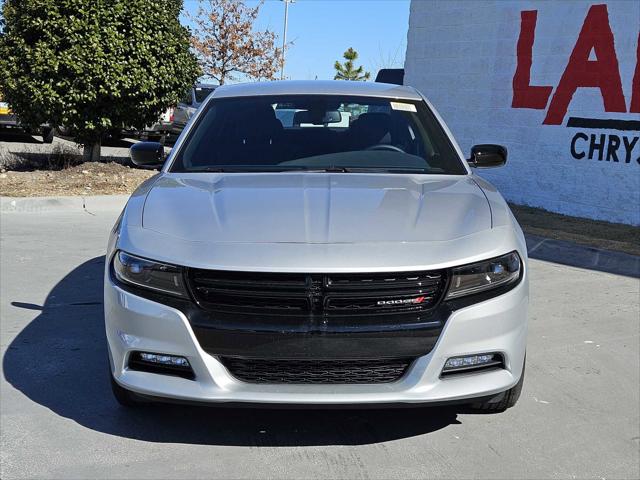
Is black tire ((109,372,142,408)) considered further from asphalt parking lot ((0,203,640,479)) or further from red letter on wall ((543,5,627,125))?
red letter on wall ((543,5,627,125))

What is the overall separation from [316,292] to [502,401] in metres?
1.13

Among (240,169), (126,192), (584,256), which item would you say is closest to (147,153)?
(240,169)

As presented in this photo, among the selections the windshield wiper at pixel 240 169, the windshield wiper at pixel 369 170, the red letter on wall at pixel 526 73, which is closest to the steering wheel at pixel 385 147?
the windshield wiper at pixel 369 170

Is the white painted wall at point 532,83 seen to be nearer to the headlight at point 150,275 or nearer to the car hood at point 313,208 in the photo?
the car hood at point 313,208

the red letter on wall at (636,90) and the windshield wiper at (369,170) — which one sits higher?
the red letter on wall at (636,90)

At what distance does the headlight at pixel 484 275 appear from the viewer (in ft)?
10.1

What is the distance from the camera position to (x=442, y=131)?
15.5ft

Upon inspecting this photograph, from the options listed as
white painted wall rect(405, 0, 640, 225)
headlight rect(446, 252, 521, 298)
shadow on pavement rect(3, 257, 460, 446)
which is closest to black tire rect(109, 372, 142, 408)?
shadow on pavement rect(3, 257, 460, 446)

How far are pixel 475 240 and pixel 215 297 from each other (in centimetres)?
111

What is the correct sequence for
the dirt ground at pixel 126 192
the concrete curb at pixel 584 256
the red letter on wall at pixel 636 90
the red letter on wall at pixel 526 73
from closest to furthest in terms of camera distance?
1. the concrete curb at pixel 584 256
2. the dirt ground at pixel 126 192
3. the red letter on wall at pixel 636 90
4. the red letter on wall at pixel 526 73

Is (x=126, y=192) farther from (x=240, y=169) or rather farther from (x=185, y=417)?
(x=185, y=417)

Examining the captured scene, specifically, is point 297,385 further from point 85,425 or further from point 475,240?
point 85,425

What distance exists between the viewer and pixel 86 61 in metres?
11.1

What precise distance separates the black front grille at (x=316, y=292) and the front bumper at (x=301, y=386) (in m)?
0.15
